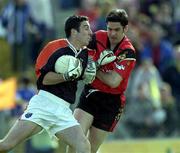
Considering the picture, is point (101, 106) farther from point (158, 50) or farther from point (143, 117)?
point (158, 50)

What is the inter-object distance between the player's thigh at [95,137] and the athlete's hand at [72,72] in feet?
4.17

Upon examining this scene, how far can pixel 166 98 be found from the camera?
16.2 m

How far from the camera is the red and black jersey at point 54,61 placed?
10.6m

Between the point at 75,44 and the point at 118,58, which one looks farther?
the point at 118,58

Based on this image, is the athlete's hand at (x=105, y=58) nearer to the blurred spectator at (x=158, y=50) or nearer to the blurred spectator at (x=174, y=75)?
the blurred spectator at (x=174, y=75)

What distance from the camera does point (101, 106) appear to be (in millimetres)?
11641

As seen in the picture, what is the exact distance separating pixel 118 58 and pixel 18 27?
6839mm

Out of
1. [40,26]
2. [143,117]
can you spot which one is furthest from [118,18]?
[40,26]

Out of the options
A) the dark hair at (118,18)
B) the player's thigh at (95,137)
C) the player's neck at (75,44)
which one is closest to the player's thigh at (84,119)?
the player's thigh at (95,137)

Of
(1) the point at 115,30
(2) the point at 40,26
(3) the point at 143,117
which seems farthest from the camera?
(2) the point at 40,26

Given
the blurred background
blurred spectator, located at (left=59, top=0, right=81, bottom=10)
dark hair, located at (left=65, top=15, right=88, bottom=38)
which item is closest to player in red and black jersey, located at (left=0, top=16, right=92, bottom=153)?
dark hair, located at (left=65, top=15, right=88, bottom=38)

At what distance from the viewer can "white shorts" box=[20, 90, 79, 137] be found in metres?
10.7

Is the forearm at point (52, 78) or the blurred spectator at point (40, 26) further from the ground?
the forearm at point (52, 78)

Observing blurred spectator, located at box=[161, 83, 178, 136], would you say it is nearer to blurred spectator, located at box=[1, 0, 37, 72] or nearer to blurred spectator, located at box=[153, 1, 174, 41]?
blurred spectator, located at box=[153, 1, 174, 41]
